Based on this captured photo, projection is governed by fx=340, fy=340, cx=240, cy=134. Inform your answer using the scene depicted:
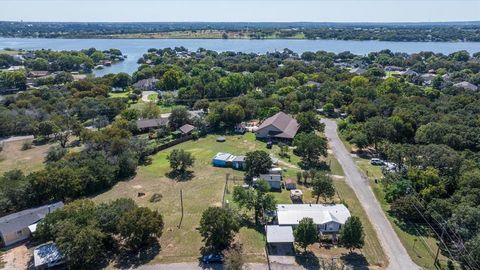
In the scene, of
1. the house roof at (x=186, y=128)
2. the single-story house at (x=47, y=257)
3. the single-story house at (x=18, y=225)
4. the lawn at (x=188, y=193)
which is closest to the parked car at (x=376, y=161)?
the lawn at (x=188, y=193)

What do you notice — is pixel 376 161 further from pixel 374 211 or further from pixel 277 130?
pixel 277 130

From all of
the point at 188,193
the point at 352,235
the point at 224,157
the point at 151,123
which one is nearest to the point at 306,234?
the point at 352,235

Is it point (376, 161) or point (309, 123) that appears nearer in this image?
point (376, 161)

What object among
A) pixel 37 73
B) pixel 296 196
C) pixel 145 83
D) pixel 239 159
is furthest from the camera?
pixel 37 73

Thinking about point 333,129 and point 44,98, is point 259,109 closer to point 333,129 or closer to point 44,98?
point 333,129

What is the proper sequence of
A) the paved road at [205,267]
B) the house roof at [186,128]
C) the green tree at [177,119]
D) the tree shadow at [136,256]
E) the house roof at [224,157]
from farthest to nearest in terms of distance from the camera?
1. the green tree at [177,119]
2. the house roof at [186,128]
3. the house roof at [224,157]
4. the tree shadow at [136,256]
5. the paved road at [205,267]

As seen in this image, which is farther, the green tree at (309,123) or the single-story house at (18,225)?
the green tree at (309,123)

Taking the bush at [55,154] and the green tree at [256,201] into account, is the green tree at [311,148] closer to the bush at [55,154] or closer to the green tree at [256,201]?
the green tree at [256,201]
